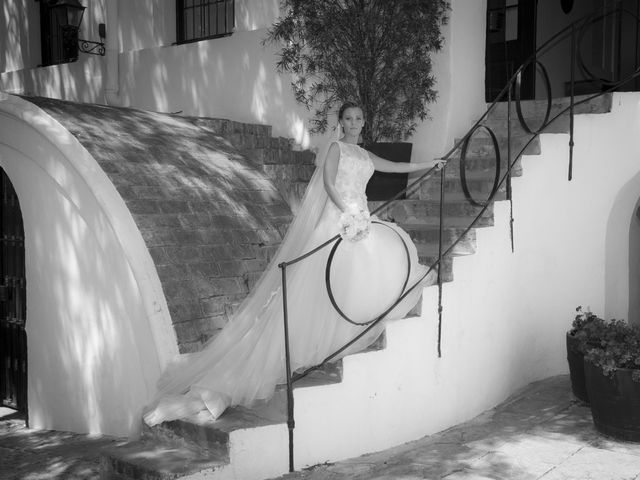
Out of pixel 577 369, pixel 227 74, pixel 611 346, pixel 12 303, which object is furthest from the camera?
pixel 227 74

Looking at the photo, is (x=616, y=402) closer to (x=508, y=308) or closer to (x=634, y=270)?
(x=508, y=308)

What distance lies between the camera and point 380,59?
7.28m

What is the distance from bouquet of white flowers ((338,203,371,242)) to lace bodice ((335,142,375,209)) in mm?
225

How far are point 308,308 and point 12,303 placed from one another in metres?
3.96

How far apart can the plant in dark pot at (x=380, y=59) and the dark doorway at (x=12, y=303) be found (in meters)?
3.22

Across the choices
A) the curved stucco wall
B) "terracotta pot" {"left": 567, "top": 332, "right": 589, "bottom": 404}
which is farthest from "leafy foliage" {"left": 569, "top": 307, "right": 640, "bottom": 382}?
the curved stucco wall

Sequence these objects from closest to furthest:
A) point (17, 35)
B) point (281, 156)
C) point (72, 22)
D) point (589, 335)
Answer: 1. point (589, 335)
2. point (281, 156)
3. point (72, 22)
4. point (17, 35)

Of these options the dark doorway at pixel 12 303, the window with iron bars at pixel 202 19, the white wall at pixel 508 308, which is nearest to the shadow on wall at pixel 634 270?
the white wall at pixel 508 308

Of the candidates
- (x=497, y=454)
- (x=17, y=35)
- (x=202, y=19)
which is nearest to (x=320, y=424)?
(x=497, y=454)

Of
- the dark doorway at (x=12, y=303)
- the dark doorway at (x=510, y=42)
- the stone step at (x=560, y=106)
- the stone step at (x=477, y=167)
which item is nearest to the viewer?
the stone step at (x=560, y=106)

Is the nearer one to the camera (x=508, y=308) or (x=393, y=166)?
(x=393, y=166)

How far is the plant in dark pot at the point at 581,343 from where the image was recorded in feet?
18.0

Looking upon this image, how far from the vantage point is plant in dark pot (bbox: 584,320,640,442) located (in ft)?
16.4

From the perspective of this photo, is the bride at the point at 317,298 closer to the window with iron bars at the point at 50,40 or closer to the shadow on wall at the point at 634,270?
the shadow on wall at the point at 634,270
